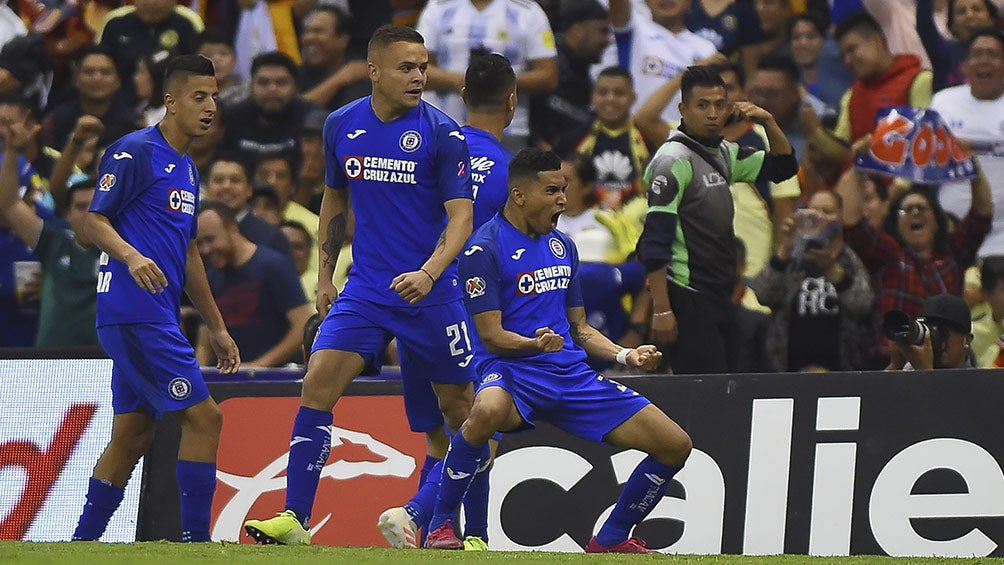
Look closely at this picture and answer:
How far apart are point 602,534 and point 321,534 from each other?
7.43 feet

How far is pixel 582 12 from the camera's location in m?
14.2

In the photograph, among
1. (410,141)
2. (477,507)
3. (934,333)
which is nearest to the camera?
(410,141)

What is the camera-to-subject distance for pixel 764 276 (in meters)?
11.3

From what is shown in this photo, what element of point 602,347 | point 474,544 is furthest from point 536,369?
A: point 474,544

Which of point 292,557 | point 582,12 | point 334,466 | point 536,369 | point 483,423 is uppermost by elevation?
point 582,12

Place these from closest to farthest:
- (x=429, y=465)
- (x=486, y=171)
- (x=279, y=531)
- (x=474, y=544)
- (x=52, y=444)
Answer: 1. (x=279, y=531)
2. (x=474, y=544)
3. (x=429, y=465)
4. (x=486, y=171)
5. (x=52, y=444)

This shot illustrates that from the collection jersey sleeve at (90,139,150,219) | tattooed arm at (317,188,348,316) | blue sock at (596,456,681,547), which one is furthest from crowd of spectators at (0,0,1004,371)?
jersey sleeve at (90,139,150,219)

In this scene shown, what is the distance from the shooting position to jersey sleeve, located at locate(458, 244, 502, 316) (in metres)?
8.24

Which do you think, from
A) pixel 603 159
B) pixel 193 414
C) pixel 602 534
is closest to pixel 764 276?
pixel 603 159

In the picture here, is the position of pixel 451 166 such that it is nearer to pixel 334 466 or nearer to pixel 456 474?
pixel 456 474

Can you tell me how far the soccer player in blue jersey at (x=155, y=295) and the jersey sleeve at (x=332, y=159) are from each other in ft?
2.02

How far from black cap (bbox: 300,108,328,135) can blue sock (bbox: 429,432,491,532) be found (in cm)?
584

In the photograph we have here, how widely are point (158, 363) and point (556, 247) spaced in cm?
198

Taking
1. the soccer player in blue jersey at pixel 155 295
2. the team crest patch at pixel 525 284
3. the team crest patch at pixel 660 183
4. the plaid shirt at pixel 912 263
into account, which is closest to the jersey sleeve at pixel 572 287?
the team crest patch at pixel 525 284
